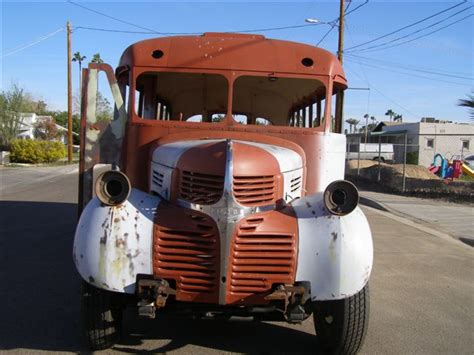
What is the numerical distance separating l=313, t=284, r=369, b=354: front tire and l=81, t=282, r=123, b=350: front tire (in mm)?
1508

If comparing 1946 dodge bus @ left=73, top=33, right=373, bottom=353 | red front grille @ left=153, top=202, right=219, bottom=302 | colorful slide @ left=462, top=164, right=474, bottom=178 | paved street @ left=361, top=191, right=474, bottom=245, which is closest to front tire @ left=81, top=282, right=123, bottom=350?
1946 dodge bus @ left=73, top=33, right=373, bottom=353

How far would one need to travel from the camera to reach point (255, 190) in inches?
Result: 148

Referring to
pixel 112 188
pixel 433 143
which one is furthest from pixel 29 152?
pixel 112 188

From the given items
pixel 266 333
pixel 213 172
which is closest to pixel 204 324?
pixel 266 333

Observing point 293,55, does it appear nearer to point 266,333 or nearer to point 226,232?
point 226,232

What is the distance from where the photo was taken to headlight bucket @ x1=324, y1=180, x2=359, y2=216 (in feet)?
12.4

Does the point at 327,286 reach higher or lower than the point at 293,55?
lower

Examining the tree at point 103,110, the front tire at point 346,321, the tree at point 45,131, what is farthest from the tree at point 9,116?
the front tire at point 346,321

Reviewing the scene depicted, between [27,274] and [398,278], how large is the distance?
15.1 ft

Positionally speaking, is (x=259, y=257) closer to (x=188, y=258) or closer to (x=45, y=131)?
(x=188, y=258)

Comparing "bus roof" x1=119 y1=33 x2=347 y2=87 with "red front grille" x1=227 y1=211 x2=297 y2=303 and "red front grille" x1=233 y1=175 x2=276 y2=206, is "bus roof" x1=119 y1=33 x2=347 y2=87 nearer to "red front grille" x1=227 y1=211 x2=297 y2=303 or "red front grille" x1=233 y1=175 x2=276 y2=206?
"red front grille" x1=233 y1=175 x2=276 y2=206

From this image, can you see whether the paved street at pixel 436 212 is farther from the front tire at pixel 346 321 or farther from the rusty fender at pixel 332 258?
Result: the rusty fender at pixel 332 258

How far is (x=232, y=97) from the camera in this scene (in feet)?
16.0

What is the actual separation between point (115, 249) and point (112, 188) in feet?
1.43
